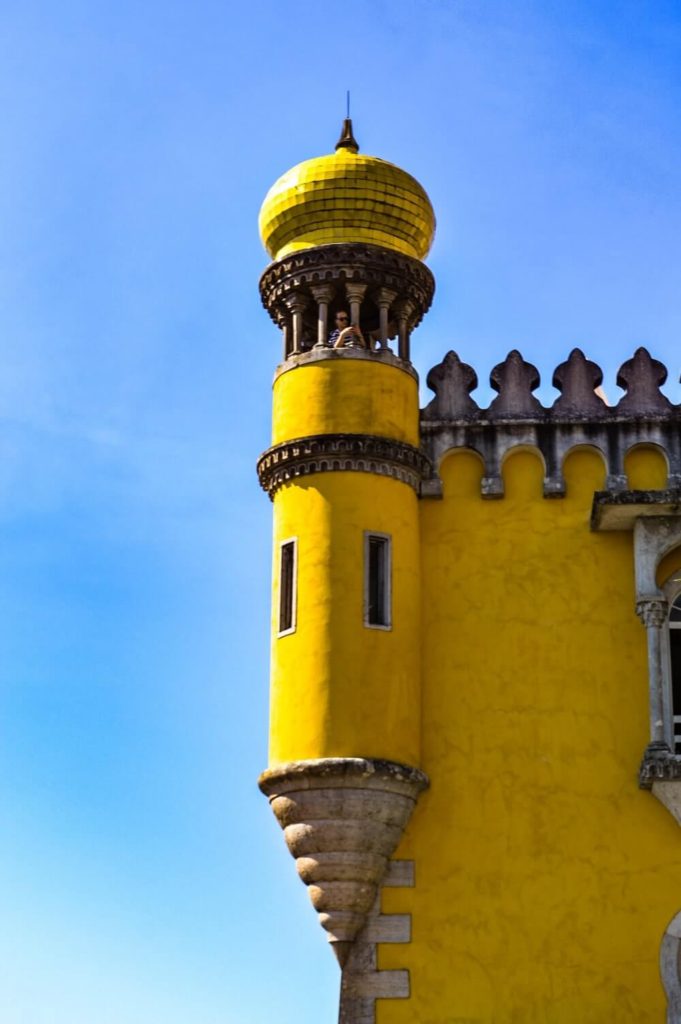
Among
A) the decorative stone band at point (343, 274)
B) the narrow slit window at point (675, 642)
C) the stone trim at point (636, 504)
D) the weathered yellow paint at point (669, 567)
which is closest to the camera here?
the stone trim at point (636, 504)

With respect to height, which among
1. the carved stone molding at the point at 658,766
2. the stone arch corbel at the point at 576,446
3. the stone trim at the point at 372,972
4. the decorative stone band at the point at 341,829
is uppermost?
the stone arch corbel at the point at 576,446

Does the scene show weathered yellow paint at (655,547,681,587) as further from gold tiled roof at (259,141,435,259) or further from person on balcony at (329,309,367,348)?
gold tiled roof at (259,141,435,259)

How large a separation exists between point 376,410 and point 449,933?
5.81 metres

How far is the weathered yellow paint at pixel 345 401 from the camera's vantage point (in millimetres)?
21391

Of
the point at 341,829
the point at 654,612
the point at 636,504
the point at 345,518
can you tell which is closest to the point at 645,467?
the point at 636,504

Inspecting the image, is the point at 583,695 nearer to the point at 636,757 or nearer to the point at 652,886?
the point at 636,757

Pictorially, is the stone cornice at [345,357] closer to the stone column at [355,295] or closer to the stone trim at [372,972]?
the stone column at [355,295]

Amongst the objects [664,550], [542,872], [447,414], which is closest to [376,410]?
[447,414]

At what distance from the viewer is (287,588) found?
69.7ft

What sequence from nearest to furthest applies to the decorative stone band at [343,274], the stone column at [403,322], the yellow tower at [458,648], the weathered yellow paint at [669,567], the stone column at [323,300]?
the yellow tower at [458,648]
the weathered yellow paint at [669,567]
the decorative stone band at [343,274]
the stone column at [323,300]
the stone column at [403,322]

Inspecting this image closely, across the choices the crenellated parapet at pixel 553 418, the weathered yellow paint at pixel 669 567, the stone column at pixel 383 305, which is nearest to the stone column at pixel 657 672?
the weathered yellow paint at pixel 669 567

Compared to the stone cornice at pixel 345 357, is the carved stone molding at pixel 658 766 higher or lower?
lower

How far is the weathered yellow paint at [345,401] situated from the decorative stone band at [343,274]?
0.96 m

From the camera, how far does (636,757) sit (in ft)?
68.2
